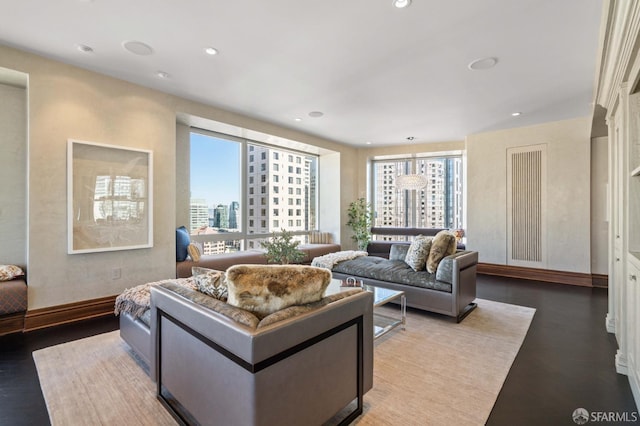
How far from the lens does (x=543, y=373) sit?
2273 mm

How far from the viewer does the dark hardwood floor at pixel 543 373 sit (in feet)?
6.05

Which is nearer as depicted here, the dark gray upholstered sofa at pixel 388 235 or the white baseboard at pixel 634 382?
the white baseboard at pixel 634 382

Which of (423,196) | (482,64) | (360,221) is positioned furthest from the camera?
(423,196)

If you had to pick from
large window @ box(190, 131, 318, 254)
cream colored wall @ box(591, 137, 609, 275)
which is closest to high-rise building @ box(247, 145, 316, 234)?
large window @ box(190, 131, 318, 254)

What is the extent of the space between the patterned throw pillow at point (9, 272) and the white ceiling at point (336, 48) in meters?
2.29

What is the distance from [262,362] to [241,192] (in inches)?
193

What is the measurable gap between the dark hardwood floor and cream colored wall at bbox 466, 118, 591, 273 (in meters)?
1.76

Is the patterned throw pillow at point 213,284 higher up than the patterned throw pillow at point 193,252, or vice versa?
the patterned throw pillow at point 213,284

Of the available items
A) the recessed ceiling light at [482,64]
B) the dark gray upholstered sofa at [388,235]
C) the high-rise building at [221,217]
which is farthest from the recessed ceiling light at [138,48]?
the dark gray upholstered sofa at [388,235]

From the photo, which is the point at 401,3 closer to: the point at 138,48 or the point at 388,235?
the point at 138,48

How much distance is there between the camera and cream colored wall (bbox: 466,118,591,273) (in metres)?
5.14

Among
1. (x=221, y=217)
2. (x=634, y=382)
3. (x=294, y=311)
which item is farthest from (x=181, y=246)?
(x=634, y=382)

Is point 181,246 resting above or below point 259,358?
Answer: above

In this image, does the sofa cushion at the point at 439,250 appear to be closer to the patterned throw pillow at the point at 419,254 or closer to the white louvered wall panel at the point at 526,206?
the patterned throw pillow at the point at 419,254
